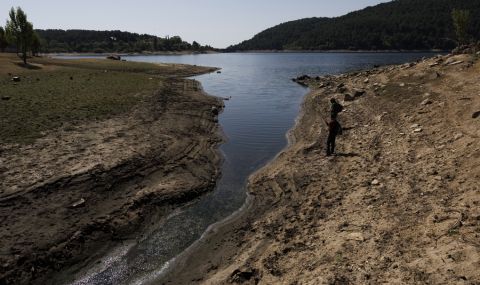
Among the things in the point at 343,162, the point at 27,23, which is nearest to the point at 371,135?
the point at 343,162

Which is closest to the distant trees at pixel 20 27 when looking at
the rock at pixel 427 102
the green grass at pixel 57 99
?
the green grass at pixel 57 99

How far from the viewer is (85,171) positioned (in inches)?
795

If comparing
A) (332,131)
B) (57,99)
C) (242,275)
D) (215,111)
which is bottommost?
(242,275)

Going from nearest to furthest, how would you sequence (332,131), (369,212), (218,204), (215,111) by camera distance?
(369,212)
(218,204)
(332,131)
(215,111)

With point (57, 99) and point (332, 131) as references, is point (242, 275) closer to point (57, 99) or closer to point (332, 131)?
point (332, 131)

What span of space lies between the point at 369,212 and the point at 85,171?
1357 cm

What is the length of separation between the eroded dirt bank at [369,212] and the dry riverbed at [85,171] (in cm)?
369

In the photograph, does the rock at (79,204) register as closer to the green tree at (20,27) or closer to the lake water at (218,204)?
the lake water at (218,204)

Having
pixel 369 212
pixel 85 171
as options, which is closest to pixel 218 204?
pixel 85 171

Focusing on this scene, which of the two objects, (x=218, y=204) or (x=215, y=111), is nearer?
(x=218, y=204)

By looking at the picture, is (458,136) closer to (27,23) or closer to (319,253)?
(319,253)

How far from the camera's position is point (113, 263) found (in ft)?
49.0

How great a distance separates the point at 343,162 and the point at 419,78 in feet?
64.2

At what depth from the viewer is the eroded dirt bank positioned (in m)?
11.7
